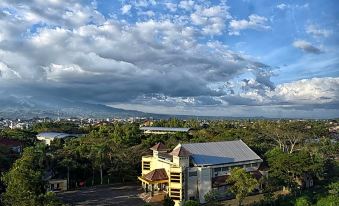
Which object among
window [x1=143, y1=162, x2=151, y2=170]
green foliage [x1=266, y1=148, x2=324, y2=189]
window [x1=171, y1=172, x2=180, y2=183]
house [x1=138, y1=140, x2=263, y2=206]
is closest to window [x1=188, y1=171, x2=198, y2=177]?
house [x1=138, y1=140, x2=263, y2=206]

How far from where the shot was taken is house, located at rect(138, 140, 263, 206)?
34.9 meters

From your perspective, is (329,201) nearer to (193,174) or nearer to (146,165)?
(193,174)

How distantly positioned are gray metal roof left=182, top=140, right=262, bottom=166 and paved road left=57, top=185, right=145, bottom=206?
7109 millimetres

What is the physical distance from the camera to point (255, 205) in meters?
33.4

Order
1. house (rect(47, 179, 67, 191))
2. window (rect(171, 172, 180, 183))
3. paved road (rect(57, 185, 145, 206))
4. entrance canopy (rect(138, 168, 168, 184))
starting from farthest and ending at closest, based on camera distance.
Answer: house (rect(47, 179, 67, 191)) < entrance canopy (rect(138, 168, 168, 184)) < paved road (rect(57, 185, 145, 206)) < window (rect(171, 172, 180, 183))

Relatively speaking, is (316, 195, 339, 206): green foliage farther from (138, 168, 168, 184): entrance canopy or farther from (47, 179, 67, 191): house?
(47, 179, 67, 191): house

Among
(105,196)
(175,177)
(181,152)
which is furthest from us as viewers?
(105,196)

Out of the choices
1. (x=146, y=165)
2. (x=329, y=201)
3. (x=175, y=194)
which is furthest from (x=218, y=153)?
(x=329, y=201)

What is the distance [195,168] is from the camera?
117ft

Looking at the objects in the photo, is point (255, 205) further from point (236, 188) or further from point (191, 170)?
point (191, 170)

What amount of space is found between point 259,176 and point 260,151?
30.4 ft

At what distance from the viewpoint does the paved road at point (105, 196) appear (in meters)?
34.9

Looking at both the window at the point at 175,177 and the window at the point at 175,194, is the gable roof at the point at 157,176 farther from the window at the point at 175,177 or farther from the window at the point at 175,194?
the window at the point at 175,194

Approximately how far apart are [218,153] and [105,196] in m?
12.5
